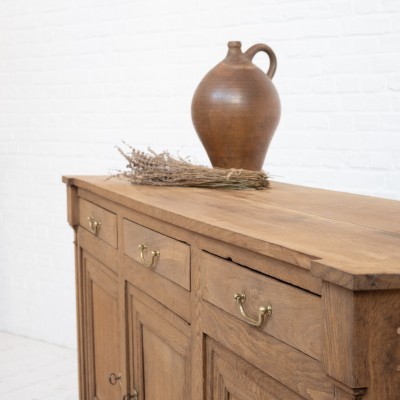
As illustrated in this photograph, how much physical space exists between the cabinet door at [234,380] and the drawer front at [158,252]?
18cm

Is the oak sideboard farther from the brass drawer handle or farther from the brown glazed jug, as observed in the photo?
the brown glazed jug

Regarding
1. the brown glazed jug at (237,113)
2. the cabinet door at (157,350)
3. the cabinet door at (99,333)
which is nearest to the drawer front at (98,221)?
the cabinet door at (99,333)

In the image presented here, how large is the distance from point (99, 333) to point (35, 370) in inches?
63.4

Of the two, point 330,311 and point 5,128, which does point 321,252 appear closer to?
point 330,311

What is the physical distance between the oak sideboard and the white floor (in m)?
1.22

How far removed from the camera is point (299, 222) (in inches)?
54.4

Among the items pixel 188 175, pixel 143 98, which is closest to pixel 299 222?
pixel 188 175

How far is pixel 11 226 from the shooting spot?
14.8 ft

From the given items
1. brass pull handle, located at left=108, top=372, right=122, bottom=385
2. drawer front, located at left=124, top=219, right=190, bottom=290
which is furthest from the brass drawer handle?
brass pull handle, located at left=108, top=372, right=122, bottom=385

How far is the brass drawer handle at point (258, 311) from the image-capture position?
4.00 ft

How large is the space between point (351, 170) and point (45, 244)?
2093mm

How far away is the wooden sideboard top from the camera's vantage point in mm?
961

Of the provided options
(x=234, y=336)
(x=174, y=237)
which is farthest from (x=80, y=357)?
(x=234, y=336)

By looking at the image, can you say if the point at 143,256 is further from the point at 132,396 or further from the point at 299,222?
the point at 299,222
